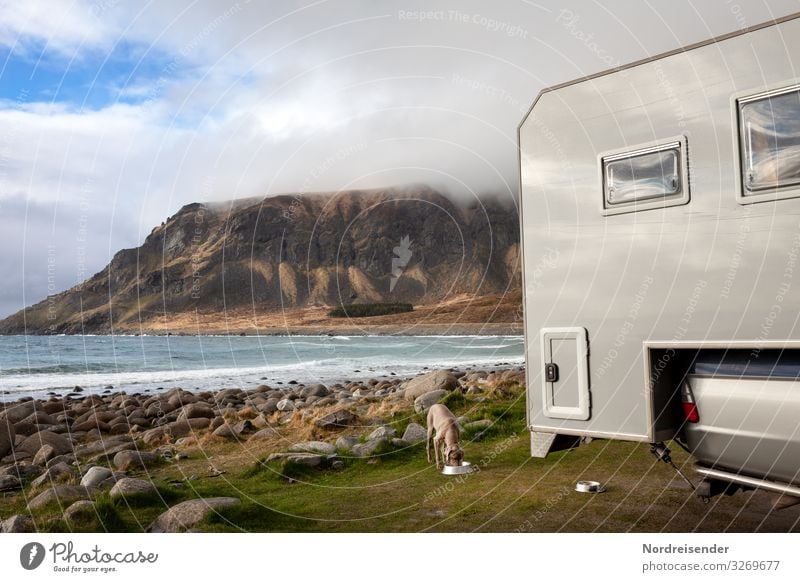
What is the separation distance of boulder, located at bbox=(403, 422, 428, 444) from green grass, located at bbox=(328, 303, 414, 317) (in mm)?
89403

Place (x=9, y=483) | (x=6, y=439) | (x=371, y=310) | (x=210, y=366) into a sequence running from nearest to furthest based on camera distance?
(x=9, y=483) → (x=6, y=439) → (x=210, y=366) → (x=371, y=310)

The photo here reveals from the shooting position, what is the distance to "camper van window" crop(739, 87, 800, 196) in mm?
4617

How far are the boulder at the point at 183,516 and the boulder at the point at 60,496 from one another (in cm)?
171

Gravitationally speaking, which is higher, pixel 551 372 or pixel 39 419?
pixel 551 372

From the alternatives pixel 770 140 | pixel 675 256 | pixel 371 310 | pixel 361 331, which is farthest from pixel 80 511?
pixel 371 310

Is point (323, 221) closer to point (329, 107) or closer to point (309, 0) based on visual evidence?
point (329, 107)

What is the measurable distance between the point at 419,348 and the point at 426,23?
56.5m

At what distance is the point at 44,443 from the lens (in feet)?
40.9

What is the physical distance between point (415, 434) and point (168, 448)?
5016mm

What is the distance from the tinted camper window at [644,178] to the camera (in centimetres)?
534

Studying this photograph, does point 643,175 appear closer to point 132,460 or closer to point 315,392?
point 132,460

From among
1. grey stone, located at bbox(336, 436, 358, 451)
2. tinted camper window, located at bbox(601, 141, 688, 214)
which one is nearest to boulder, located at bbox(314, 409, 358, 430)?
grey stone, located at bbox(336, 436, 358, 451)

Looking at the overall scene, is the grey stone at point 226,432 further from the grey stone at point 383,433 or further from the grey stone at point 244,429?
the grey stone at point 383,433

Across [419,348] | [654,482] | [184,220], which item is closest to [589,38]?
[654,482]
